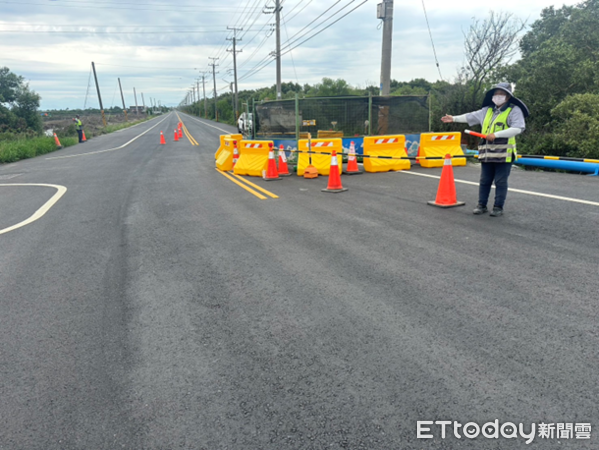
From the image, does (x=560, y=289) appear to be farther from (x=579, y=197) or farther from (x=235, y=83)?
(x=235, y=83)

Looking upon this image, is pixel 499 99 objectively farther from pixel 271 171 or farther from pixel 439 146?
pixel 439 146

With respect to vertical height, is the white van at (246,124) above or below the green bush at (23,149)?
above

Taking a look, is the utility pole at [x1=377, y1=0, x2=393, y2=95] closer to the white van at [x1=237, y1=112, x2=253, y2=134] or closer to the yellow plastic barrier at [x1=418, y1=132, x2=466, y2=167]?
the yellow plastic barrier at [x1=418, y1=132, x2=466, y2=167]

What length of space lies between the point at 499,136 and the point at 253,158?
775 centimetres

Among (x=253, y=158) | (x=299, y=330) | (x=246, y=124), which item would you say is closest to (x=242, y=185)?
(x=253, y=158)

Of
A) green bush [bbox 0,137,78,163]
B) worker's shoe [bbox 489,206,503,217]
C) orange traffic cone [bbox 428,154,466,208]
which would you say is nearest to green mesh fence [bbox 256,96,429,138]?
orange traffic cone [bbox 428,154,466,208]

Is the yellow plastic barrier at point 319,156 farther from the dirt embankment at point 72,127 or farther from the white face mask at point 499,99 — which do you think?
the dirt embankment at point 72,127

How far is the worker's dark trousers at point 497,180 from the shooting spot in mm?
6766

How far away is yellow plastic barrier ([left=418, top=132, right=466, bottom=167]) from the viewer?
12.9 metres

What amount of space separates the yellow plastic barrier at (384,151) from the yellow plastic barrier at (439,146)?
63 centimetres

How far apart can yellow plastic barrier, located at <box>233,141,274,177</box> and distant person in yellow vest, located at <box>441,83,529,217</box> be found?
648 centimetres

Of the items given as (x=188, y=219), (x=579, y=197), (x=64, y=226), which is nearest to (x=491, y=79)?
(x=579, y=197)

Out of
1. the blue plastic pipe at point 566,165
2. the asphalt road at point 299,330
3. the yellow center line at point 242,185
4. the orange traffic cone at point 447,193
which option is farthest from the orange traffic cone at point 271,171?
the blue plastic pipe at point 566,165

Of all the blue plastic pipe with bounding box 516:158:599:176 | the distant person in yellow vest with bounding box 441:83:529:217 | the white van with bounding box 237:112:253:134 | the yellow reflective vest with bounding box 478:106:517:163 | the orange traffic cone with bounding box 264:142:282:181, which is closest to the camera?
the distant person in yellow vest with bounding box 441:83:529:217
